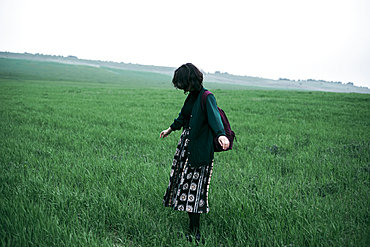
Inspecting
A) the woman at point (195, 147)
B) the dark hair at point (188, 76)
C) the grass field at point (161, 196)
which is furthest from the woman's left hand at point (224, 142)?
the grass field at point (161, 196)

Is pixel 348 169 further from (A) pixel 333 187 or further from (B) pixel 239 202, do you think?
Answer: (B) pixel 239 202

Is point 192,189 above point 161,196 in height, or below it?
above

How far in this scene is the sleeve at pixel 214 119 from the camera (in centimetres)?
214

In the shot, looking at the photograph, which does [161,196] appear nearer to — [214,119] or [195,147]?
[195,147]

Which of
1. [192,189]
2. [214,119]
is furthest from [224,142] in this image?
[192,189]

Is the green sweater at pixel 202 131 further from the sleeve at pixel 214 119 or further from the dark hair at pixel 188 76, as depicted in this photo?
the dark hair at pixel 188 76

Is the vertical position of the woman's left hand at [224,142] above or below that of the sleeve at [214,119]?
below

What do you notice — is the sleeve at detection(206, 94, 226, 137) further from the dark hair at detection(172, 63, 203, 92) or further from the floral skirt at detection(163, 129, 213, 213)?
the floral skirt at detection(163, 129, 213, 213)

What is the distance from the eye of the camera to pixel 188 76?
2.22 metres

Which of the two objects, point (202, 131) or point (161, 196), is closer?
point (202, 131)

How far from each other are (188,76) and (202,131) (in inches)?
22.8

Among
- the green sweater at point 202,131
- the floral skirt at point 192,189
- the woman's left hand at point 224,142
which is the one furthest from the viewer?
the floral skirt at point 192,189

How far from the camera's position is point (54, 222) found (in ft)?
7.80

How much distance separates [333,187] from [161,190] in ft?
8.68
